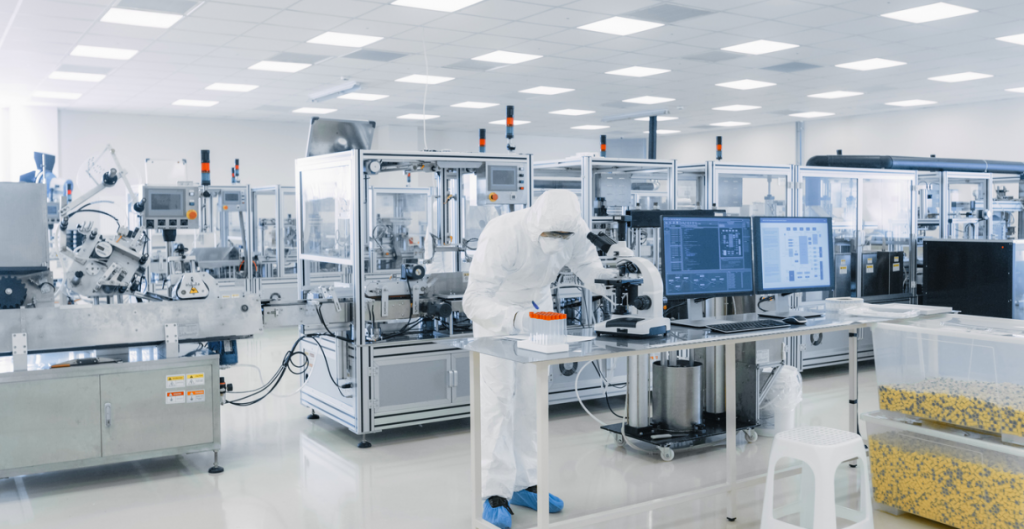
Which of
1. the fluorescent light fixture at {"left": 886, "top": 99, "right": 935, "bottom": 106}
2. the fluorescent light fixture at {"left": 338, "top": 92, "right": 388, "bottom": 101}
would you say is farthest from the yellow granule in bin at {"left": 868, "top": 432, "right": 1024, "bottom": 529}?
the fluorescent light fixture at {"left": 886, "top": 99, "right": 935, "bottom": 106}

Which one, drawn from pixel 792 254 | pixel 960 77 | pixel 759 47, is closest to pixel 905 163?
pixel 759 47

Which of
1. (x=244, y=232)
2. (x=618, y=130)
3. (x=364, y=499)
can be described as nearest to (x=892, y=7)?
(x=364, y=499)

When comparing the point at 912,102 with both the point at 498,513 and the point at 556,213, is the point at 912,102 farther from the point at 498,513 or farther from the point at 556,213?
the point at 498,513

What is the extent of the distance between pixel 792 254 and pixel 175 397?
114 inches

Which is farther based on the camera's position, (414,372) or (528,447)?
(414,372)

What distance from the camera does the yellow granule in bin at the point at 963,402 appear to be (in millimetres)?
2615

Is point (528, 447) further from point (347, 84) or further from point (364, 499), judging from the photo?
point (347, 84)

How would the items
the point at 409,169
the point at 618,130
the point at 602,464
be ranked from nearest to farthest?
the point at 602,464 < the point at 409,169 < the point at 618,130

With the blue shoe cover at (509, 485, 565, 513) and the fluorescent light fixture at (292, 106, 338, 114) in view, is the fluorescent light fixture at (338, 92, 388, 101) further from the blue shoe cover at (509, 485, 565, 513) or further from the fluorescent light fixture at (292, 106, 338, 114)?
the blue shoe cover at (509, 485, 565, 513)

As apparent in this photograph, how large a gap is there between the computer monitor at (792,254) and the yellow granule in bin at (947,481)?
71 centimetres

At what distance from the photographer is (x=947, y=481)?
9.06 ft

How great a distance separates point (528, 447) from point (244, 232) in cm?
577

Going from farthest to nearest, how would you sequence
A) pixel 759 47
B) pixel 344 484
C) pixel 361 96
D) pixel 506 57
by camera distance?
pixel 361 96 → pixel 506 57 → pixel 759 47 → pixel 344 484

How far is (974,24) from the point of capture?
635 cm
